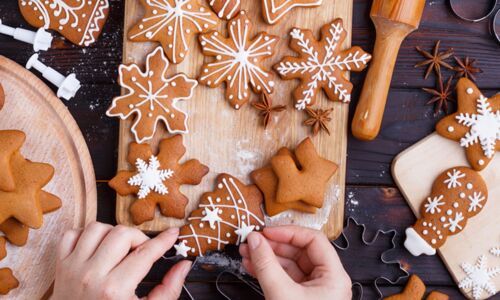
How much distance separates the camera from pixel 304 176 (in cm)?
146

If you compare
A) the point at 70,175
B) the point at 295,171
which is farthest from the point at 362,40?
the point at 70,175

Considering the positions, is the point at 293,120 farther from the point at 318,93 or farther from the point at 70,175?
the point at 70,175

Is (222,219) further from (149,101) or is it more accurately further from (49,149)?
(49,149)

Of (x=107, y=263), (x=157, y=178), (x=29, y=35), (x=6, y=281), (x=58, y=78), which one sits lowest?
(x=6, y=281)

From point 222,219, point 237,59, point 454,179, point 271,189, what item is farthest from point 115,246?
point 454,179

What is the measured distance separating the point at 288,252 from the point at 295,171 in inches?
9.0

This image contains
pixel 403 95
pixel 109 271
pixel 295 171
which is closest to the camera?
pixel 109 271

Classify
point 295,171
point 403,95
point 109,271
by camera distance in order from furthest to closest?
point 403,95, point 295,171, point 109,271

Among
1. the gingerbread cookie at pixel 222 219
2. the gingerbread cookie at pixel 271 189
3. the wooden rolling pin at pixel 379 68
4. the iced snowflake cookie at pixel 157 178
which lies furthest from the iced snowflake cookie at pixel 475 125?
the iced snowflake cookie at pixel 157 178

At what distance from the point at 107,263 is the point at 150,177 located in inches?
10.5

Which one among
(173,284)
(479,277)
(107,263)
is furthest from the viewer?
(479,277)

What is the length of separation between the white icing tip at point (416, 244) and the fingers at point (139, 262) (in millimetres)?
662

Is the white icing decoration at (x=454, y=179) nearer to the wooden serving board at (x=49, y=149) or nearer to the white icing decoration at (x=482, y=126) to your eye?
the white icing decoration at (x=482, y=126)

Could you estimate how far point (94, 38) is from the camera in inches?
60.7
